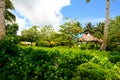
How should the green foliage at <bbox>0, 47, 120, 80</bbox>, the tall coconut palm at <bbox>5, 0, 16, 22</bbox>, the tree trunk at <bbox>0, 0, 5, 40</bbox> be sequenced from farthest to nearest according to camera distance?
the tall coconut palm at <bbox>5, 0, 16, 22</bbox>, the tree trunk at <bbox>0, 0, 5, 40</bbox>, the green foliage at <bbox>0, 47, 120, 80</bbox>

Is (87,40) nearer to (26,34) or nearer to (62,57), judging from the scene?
(62,57)

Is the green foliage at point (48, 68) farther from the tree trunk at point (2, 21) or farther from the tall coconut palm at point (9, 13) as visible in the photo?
the tall coconut palm at point (9, 13)

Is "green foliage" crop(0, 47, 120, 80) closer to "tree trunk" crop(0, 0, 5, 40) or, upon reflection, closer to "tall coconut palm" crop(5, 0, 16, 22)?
"tree trunk" crop(0, 0, 5, 40)

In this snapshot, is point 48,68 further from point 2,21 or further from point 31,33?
point 31,33

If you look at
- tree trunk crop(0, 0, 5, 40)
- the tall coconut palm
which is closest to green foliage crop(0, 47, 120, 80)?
tree trunk crop(0, 0, 5, 40)

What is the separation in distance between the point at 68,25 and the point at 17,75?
149 ft

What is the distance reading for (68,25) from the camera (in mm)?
52938

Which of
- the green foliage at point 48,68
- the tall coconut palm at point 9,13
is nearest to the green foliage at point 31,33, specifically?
the tall coconut palm at point 9,13

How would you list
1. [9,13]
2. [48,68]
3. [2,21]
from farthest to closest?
[9,13], [2,21], [48,68]

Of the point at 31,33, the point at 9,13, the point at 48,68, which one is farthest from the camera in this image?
the point at 31,33

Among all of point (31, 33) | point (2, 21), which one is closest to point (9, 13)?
point (2, 21)

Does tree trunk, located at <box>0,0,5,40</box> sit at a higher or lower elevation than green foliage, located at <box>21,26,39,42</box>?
lower

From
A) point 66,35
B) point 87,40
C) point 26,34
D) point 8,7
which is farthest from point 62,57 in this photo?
point 26,34

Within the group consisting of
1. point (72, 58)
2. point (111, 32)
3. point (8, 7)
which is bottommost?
point (72, 58)
